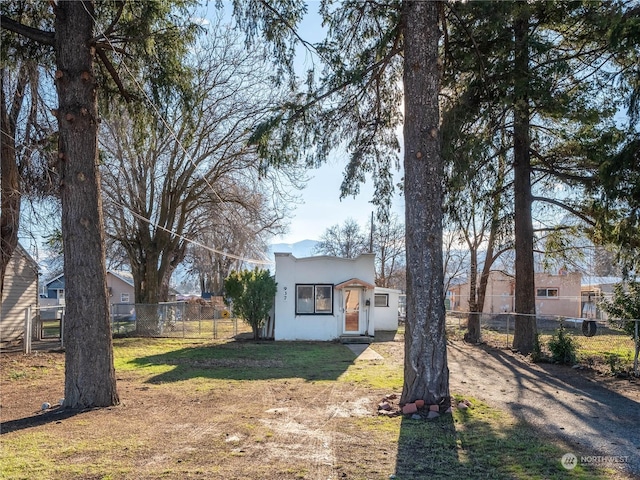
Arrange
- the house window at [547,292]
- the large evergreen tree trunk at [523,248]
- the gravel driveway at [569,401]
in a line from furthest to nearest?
the house window at [547,292]
the large evergreen tree trunk at [523,248]
the gravel driveway at [569,401]

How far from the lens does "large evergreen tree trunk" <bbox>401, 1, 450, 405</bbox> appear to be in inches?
247

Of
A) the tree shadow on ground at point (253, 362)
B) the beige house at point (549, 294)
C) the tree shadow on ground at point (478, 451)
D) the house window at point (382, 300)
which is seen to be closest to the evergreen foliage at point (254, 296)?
the tree shadow on ground at point (253, 362)

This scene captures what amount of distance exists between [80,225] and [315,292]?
12096 mm

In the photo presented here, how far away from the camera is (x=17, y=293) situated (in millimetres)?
18078

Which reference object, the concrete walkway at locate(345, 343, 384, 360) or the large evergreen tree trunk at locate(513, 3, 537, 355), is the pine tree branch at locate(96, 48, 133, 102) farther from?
the large evergreen tree trunk at locate(513, 3, 537, 355)

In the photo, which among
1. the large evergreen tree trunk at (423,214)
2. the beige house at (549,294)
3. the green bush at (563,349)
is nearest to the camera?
the large evergreen tree trunk at (423,214)

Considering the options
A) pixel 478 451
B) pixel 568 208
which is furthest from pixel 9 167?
pixel 568 208

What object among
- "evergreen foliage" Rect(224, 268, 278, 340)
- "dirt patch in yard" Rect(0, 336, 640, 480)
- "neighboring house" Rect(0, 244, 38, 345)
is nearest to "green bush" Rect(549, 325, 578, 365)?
"dirt patch in yard" Rect(0, 336, 640, 480)

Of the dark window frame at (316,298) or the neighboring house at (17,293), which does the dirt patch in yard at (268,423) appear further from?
the neighboring house at (17,293)

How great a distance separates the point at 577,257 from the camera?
50.0 ft

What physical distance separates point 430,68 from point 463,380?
5724 mm

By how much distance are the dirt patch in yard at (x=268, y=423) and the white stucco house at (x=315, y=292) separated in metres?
8.14

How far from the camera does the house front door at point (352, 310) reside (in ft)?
60.4

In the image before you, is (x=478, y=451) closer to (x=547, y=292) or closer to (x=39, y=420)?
(x=39, y=420)
